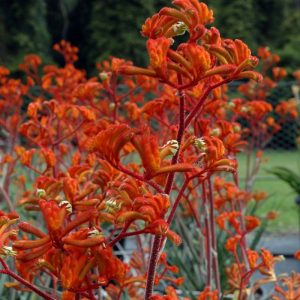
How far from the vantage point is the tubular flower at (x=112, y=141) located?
70 centimetres

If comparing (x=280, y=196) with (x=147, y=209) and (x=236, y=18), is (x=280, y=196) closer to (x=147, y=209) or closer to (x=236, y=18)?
(x=236, y=18)

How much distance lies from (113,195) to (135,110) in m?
0.92

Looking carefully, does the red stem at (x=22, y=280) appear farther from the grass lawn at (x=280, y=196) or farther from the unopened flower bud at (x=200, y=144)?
the grass lawn at (x=280, y=196)

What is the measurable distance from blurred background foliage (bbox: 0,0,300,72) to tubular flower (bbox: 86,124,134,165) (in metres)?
11.9

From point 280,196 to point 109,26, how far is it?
6648 mm

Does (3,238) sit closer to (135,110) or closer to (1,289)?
(1,289)

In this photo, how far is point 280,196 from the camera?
25.8ft

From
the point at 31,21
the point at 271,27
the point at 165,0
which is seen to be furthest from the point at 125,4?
the point at 271,27

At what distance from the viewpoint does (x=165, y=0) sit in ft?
43.8

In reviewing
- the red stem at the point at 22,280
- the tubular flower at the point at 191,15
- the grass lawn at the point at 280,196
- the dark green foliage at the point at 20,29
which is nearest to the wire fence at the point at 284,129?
the grass lawn at the point at 280,196

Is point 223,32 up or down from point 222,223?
up

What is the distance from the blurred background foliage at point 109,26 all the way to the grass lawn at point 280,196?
3.36m

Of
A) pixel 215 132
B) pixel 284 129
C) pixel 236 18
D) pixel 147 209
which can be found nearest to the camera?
pixel 147 209

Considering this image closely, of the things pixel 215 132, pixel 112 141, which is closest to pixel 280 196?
pixel 215 132
